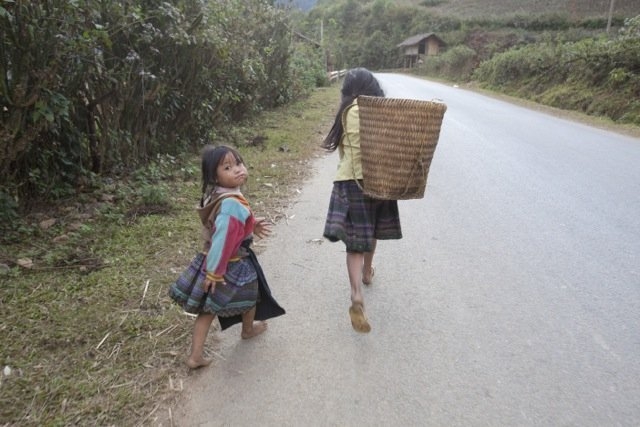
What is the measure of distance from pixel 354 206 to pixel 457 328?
102 centimetres

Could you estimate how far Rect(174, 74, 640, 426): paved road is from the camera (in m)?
2.23

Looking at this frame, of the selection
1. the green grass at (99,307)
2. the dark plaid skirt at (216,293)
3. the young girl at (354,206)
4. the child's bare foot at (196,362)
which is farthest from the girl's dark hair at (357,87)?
the green grass at (99,307)

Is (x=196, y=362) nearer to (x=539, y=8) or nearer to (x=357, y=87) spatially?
(x=357, y=87)

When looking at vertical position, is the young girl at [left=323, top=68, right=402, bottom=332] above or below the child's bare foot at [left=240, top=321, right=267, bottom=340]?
above

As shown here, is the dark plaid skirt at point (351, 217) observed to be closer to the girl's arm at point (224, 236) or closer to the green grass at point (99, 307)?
the girl's arm at point (224, 236)

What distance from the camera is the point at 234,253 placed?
244cm

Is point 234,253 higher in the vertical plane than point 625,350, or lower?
higher

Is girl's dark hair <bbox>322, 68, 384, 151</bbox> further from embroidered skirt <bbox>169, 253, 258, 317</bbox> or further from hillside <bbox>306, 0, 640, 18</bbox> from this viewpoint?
hillside <bbox>306, 0, 640, 18</bbox>

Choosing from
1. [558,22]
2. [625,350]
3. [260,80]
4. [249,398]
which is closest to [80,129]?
[249,398]

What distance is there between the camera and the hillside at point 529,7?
136ft

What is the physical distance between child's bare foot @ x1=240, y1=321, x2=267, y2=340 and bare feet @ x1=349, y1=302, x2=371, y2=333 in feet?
1.87

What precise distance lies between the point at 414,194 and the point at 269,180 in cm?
378

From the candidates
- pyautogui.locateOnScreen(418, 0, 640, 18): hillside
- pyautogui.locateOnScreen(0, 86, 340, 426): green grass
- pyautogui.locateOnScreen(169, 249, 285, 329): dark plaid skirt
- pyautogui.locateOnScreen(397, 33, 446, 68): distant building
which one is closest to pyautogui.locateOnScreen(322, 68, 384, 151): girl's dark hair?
pyautogui.locateOnScreen(169, 249, 285, 329): dark plaid skirt

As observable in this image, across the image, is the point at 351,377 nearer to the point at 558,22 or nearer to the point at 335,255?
the point at 335,255
